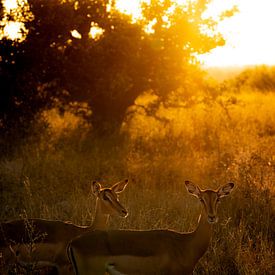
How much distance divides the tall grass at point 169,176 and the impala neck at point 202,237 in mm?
531

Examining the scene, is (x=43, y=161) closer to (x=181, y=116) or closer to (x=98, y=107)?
(x=98, y=107)

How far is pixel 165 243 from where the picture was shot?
5.83 m

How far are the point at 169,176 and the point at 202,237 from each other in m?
4.76

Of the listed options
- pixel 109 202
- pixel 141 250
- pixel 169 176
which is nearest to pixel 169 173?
pixel 169 176

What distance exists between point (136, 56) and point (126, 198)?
595 centimetres

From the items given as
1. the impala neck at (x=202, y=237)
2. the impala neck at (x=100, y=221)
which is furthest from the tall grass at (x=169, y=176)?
the impala neck at (x=100, y=221)

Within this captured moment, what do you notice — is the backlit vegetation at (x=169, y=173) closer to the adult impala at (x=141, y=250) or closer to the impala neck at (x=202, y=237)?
the impala neck at (x=202, y=237)

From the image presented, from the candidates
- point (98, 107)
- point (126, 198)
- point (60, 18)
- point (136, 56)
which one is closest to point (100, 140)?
point (98, 107)

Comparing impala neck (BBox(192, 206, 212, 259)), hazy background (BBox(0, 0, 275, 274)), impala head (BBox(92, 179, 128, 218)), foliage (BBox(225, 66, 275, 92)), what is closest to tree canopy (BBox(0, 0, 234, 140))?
hazy background (BBox(0, 0, 275, 274))

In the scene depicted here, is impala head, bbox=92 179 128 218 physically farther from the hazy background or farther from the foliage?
the foliage

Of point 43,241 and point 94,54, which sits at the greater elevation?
point 94,54

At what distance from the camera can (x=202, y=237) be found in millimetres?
6113

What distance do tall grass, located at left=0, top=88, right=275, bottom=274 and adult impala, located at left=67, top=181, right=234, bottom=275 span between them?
0.65m

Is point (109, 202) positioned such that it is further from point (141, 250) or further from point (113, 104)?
point (113, 104)
